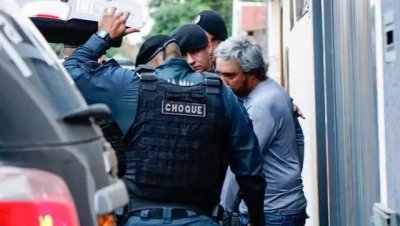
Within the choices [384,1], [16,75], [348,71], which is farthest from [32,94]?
[348,71]

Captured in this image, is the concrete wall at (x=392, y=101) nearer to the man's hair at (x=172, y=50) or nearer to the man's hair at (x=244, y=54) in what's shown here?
the man's hair at (x=172, y=50)

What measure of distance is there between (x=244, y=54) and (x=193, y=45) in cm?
34

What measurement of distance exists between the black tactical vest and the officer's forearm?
0.36 metres

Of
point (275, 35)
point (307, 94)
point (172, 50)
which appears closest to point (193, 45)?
point (172, 50)

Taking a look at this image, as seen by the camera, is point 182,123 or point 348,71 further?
point 348,71

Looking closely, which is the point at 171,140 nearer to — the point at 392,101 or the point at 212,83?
the point at 212,83

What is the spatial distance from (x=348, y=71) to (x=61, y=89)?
3204mm

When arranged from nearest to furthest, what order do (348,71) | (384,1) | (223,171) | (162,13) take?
(384,1) < (223,171) < (348,71) < (162,13)

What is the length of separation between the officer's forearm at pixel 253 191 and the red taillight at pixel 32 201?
91.6 inches

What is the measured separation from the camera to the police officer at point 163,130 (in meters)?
4.68

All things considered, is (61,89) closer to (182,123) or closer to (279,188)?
(182,123)

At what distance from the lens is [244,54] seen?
19.2 ft

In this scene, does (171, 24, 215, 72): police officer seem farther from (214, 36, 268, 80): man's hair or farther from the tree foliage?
the tree foliage

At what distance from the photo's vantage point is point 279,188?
5.91 meters
